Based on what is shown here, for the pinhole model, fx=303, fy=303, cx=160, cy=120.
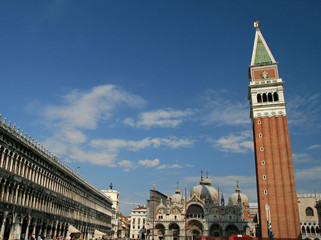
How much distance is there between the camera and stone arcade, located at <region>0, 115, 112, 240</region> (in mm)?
28750

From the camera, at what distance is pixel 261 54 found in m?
61.5

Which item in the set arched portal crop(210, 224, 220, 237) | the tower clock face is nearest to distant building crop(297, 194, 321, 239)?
arched portal crop(210, 224, 220, 237)

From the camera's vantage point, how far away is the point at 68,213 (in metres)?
47.5

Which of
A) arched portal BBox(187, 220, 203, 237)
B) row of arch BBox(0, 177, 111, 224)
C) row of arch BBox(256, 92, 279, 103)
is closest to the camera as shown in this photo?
row of arch BBox(0, 177, 111, 224)

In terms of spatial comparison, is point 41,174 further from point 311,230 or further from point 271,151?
point 311,230

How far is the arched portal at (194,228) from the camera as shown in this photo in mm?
78606

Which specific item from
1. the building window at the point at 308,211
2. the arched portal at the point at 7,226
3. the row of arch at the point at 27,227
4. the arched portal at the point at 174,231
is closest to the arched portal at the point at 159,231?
the arched portal at the point at 174,231

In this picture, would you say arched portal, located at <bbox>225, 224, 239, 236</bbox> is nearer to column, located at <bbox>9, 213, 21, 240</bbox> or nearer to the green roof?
the green roof

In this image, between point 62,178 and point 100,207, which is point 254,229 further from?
point 62,178

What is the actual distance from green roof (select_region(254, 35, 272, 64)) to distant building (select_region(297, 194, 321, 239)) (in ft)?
109

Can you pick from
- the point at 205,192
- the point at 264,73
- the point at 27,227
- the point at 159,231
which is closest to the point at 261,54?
the point at 264,73

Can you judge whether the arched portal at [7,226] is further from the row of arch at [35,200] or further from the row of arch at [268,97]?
the row of arch at [268,97]

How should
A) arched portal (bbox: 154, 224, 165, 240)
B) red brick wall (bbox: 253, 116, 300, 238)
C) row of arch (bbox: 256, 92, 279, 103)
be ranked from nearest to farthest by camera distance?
red brick wall (bbox: 253, 116, 300, 238) < row of arch (bbox: 256, 92, 279, 103) < arched portal (bbox: 154, 224, 165, 240)

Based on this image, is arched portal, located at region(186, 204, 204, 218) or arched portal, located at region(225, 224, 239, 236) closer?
arched portal, located at region(225, 224, 239, 236)
